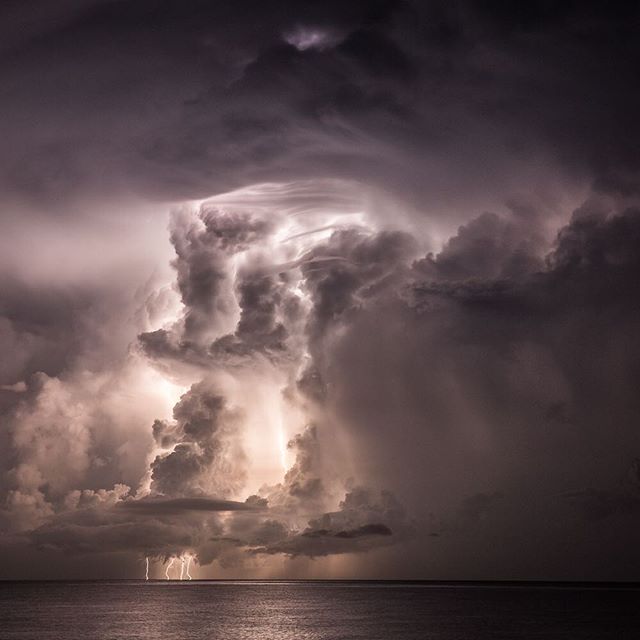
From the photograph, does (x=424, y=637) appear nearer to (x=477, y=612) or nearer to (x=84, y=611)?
(x=477, y=612)

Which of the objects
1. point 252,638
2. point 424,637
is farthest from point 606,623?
point 252,638

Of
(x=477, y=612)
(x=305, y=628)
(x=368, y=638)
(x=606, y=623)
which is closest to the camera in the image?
(x=368, y=638)

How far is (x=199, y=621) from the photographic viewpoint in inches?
6353

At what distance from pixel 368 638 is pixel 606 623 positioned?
62815 mm

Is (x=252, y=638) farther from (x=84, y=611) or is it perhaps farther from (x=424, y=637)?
(x=84, y=611)

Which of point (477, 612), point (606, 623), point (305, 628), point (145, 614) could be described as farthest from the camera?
point (477, 612)

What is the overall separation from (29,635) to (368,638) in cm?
5960

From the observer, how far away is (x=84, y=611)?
635 feet

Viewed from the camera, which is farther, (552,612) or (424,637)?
(552,612)

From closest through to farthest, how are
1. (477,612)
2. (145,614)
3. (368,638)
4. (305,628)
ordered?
(368,638) → (305,628) → (145,614) → (477,612)

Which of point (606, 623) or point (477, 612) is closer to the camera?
point (606, 623)

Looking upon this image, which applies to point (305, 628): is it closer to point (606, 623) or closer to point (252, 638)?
point (252, 638)

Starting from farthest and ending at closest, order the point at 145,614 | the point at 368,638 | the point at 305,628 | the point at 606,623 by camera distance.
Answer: the point at 145,614, the point at 606,623, the point at 305,628, the point at 368,638

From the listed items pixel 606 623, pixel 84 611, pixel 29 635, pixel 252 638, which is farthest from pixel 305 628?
pixel 84 611
